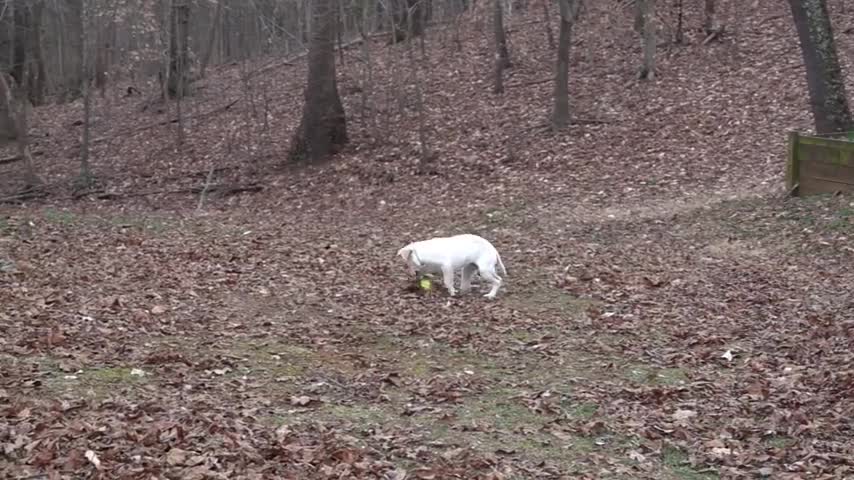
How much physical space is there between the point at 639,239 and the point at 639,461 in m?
7.29

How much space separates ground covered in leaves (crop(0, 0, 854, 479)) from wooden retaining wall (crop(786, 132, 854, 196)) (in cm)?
32

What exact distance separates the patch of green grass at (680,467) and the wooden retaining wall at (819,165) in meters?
8.11

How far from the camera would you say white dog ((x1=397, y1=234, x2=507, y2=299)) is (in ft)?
31.7

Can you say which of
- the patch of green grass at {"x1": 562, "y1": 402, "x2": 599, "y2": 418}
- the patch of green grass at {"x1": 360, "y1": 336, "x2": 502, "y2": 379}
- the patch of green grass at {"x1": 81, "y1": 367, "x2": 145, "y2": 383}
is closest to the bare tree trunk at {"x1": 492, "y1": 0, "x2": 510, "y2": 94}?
the patch of green grass at {"x1": 360, "y1": 336, "x2": 502, "y2": 379}

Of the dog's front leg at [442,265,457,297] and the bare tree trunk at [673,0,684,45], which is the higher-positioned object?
the bare tree trunk at [673,0,684,45]

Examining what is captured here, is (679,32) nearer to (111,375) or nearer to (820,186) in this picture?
(820,186)

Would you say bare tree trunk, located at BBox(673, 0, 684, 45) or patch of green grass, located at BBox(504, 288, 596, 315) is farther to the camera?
bare tree trunk, located at BBox(673, 0, 684, 45)

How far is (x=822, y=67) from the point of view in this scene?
14.1m

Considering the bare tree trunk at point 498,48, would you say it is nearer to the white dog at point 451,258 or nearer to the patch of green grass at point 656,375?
the white dog at point 451,258

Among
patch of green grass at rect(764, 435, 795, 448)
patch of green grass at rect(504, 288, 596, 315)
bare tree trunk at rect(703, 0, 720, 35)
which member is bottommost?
patch of green grass at rect(504, 288, 596, 315)

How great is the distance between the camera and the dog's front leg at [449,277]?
9.67 metres

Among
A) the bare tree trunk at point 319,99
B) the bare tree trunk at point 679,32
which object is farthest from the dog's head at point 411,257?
the bare tree trunk at point 679,32

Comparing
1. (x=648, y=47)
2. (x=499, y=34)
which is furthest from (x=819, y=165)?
(x=499, y=34)

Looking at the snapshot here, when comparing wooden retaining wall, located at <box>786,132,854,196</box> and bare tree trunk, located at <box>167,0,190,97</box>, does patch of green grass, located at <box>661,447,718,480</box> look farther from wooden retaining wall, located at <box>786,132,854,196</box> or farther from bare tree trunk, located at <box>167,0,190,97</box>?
bare tree trunk, located at <box>167,0,190,97</box>
